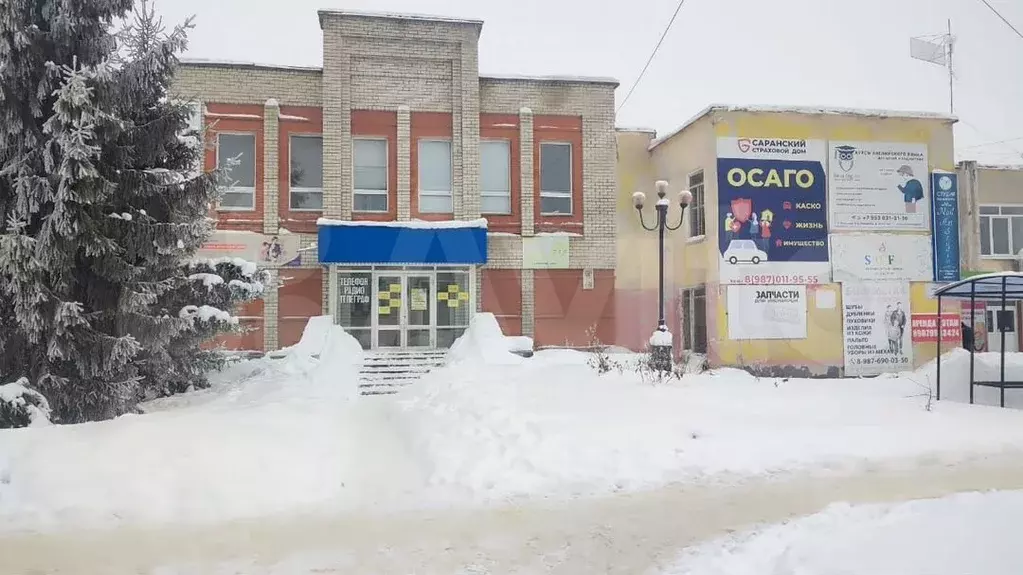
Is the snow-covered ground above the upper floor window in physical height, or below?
below

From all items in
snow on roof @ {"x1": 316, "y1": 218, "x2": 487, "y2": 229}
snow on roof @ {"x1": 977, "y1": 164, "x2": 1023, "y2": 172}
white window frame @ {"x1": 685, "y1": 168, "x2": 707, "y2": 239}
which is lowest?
snow on roof @ {"x1": 316, "y1": 218, "x2": 487, "y2": 229}

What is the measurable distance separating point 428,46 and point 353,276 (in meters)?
6.26

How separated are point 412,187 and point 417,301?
2.95 metres

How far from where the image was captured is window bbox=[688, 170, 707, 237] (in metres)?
20.1

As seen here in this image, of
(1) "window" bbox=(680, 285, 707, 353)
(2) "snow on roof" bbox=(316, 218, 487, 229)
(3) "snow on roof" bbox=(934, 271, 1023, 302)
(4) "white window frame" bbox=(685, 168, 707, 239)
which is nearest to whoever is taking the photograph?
(3) "snow on roof" bbox=(934, 271, 1023, 302)

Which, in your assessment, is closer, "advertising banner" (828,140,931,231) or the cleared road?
the cleared road

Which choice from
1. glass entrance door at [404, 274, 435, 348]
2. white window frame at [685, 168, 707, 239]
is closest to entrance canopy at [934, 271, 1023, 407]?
white window frame at [685, 168, 707, 239]

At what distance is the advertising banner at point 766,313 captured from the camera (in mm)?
18547

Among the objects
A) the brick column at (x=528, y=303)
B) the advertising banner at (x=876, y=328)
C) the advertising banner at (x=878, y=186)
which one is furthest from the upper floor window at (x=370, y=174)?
the advertising banner at (x=876, y=328)

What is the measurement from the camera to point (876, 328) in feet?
62.8

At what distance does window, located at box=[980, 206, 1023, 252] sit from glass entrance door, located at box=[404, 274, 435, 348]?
18.4m

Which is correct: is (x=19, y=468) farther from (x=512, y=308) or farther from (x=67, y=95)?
(x=512, y=308)

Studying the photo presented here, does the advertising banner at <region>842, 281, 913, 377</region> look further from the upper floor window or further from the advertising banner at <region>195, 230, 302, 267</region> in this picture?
the advertising banner at <region>195, 230, 302, 267</region>

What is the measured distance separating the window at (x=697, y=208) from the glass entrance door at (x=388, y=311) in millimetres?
8628
